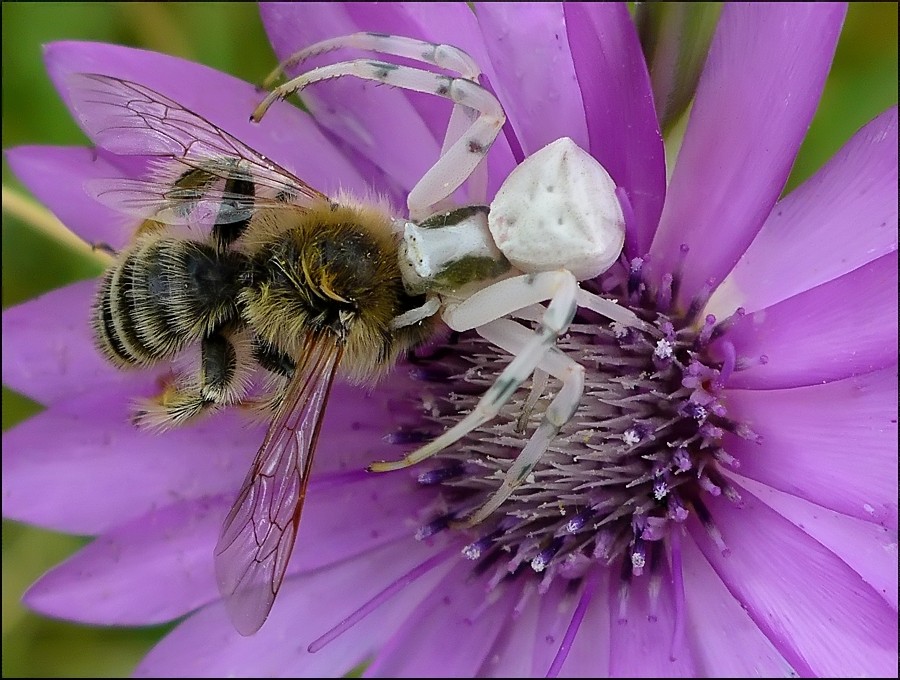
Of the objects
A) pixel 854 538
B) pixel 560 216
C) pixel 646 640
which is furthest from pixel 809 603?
pixel 560 216

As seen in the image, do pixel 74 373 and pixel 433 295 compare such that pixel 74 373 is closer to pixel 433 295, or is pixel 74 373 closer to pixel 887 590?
pixel 433 295

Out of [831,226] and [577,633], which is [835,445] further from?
[577,633]

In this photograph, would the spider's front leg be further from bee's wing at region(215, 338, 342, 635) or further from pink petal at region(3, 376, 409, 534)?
pink petal at region(3, 376, 409, 534)

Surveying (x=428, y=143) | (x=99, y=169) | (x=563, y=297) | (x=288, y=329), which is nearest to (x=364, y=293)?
(x=288, y=329)

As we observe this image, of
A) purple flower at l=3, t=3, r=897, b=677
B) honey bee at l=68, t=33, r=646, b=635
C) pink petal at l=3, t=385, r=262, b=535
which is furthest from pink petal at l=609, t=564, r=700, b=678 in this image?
pink petal at l=3, t=385, r=262, b=535

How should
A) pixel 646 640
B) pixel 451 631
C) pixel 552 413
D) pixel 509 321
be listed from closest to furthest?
pixel 552 413
pixel 509 321
pixel 646 640
pixel 451 631

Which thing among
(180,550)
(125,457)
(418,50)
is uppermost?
(418,50)

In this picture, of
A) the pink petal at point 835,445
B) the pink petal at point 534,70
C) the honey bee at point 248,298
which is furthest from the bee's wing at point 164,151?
the pink petal at point 835,445
